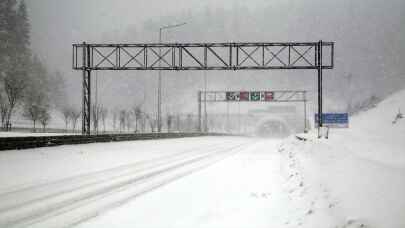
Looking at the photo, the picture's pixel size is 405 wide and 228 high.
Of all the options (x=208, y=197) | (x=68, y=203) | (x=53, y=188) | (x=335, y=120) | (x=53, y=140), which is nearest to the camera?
(x=68, y=203)

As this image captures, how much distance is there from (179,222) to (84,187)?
4.34 metres

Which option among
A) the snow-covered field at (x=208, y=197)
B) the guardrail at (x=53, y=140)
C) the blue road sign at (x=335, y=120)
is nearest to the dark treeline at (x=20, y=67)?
the guardrail at (x=53, y=140)

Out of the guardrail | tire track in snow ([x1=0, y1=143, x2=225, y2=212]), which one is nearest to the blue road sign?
the guardrail

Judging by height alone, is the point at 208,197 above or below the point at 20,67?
below

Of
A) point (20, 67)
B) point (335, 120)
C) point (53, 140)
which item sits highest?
point (20, 67)

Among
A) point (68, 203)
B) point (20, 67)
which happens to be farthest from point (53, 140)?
point (20, 67)

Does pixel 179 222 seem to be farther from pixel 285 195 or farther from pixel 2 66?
pixel 2 66

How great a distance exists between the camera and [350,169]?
704 cm

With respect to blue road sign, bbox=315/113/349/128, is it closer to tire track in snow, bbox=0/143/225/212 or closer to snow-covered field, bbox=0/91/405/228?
snow-covered field, bbox=0/91/405/228

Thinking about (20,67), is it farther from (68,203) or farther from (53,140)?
(68,203)

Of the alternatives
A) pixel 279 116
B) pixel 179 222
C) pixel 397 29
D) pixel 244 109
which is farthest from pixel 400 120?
pixel 397 29

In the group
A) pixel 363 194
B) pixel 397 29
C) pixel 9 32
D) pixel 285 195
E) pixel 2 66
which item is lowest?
pixel 285 195

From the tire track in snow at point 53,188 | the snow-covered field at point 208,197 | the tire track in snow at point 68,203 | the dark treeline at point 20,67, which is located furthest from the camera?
the dark treeline at point 20,67

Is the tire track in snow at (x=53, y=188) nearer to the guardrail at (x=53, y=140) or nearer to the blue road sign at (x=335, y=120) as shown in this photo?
the guardrail at (x=53, y=140)
